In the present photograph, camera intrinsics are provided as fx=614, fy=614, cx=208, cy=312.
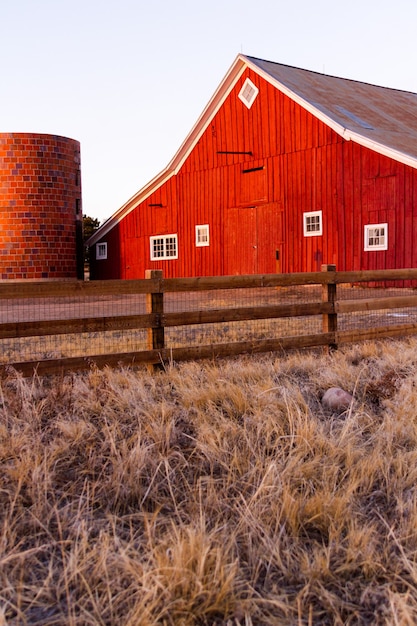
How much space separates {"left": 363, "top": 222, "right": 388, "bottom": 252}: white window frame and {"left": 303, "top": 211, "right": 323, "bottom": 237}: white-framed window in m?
1.72

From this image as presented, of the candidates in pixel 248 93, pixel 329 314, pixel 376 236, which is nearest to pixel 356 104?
pixel 248 93

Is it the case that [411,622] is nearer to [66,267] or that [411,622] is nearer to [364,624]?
[364,624]

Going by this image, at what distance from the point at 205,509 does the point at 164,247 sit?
879 inches

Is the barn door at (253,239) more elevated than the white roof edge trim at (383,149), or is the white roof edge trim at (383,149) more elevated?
the white roof edge trim at (383,149)

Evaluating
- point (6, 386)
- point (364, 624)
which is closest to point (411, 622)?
point (364, 624)

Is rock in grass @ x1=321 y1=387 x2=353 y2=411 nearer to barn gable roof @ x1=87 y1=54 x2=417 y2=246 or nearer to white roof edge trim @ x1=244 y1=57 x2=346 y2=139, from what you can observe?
barn gable roof @ x1=87 y1=54 x2=417 y2=246

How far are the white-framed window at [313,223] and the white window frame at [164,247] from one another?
19.9 ft

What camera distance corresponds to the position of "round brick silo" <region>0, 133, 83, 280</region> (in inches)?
1053

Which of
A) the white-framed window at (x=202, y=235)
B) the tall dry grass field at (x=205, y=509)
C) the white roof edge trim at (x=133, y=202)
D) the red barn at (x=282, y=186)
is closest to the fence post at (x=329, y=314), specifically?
the tall dry grass field at (x=205, y=509)

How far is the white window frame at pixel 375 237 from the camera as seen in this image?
18422 millimetres

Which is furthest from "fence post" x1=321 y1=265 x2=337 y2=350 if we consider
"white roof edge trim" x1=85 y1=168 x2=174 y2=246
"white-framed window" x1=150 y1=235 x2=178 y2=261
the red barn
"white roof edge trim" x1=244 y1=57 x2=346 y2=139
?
"white roof edge trim" x1=85 y1=168 x2=174 y2=246

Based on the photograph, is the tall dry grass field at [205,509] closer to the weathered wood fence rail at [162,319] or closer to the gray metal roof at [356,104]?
the weathered wood fence rail at [162,319]

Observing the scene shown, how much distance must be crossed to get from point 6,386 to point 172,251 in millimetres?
Answer: 19388

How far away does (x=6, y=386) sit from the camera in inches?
222
